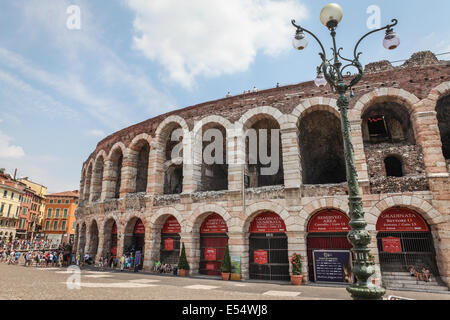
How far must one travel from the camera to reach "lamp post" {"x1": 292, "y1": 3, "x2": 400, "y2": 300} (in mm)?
4996

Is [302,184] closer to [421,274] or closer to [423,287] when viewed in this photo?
[421,274]

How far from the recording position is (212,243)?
50.3 ft

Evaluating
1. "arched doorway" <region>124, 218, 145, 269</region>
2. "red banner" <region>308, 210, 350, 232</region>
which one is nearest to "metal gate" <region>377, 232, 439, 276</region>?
"red banner" <region>308, 210, 350, 232</region>

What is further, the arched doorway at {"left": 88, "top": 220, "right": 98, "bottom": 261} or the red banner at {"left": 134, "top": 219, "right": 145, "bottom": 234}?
the arched doorway at {"left": 88, "top": 220, "right": 98, "bottom": 261}

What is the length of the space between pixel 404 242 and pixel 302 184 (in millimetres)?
5115

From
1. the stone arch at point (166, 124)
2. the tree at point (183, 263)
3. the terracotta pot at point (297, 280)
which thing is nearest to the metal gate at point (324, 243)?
the terracotta pot at point (297, 280)

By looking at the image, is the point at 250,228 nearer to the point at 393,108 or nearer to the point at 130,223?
the point at 130,223

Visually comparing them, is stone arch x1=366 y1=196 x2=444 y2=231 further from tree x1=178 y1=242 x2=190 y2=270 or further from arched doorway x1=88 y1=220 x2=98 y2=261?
arched doorway x1=88 y1=220 x2=98 y2=261

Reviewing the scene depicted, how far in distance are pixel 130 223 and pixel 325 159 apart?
14.3 metres

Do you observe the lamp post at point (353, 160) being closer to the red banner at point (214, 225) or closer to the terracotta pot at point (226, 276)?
the terracotta pot at point (226, 276)

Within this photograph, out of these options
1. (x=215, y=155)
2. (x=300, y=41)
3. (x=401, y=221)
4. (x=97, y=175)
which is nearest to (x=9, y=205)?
(x=97, y=175)

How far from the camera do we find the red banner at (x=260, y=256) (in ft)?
45.0

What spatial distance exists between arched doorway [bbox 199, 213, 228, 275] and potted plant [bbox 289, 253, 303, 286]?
4.15 metres
